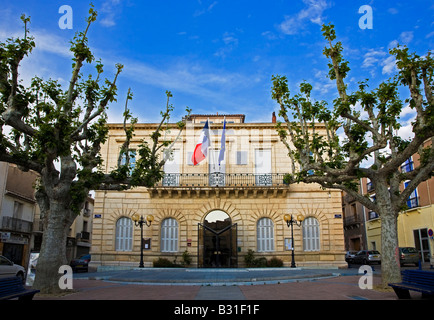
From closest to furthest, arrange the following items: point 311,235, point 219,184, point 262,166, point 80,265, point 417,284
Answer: point 417,284
point 311,235
point 80,265
point 219,184
point 262,166

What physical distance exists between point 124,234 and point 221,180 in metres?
7.05

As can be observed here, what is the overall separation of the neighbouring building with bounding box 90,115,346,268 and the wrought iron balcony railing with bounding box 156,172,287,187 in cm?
6

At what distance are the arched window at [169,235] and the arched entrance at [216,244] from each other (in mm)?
1518

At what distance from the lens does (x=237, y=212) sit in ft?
75.4

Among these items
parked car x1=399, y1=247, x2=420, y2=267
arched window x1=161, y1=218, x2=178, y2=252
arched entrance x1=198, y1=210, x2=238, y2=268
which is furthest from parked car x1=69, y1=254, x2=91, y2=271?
parked car x1=399, y1=247, x2=420, y2=267

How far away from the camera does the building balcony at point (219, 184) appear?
75.1 feet

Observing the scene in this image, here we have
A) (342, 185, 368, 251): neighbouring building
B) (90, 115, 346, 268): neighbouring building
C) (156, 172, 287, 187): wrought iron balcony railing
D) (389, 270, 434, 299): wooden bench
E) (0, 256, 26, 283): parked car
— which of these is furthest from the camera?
(342, 185, 368, 251): neighbouring building

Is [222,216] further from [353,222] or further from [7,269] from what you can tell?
[353,222]

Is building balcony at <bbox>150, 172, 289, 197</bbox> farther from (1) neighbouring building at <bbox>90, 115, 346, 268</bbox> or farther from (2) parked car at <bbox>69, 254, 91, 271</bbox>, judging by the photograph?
(2) parked car at <bbox>69, 254, 91, 271</bbox>

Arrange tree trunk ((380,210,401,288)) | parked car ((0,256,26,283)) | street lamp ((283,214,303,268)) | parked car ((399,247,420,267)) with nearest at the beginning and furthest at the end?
tree trunk ((380,210,401,288)), parked car ((0,256,26,283)), street lamp ((283,214,303,268)), parked car ((399,247,420,267))

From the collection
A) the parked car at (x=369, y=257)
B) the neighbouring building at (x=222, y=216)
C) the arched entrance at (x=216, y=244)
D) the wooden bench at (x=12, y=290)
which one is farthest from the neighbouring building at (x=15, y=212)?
the parked car at (x=369, y=257)

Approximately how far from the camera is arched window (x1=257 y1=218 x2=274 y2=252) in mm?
22666

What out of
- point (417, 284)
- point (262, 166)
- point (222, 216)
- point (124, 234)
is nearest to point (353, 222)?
point (262, 166)

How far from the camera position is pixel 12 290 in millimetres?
7285
